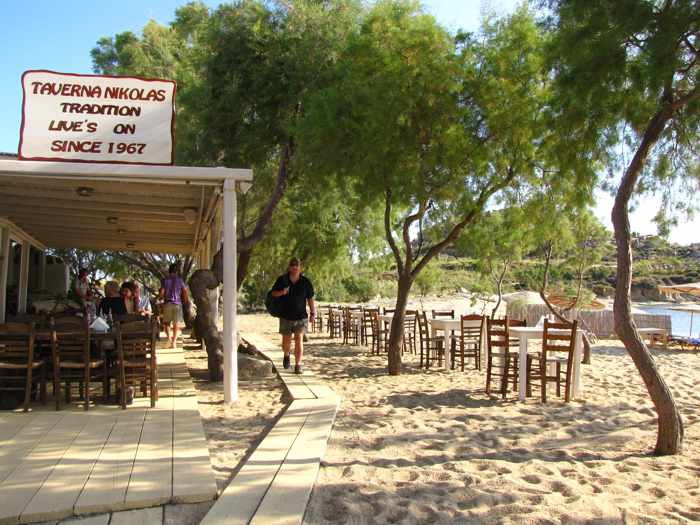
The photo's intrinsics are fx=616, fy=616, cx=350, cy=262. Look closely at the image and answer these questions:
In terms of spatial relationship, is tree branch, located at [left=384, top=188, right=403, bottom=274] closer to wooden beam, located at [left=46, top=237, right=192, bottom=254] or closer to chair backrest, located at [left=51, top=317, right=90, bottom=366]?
chair backrest, located at [left=51, top=317, right=90, bottom=366]

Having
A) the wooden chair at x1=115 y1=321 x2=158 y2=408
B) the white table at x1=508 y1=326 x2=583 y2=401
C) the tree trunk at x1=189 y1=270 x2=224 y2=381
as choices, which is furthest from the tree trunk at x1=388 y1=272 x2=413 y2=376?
the wooden chair at x1=115 y1=321 x2=158 y2=408

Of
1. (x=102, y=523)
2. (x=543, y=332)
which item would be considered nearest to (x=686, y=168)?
(x=543, y=332)

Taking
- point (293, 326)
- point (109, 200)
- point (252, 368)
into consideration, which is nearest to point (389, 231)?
point (293, 326)

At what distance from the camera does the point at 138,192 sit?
311 inches

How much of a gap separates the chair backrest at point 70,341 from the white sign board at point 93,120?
1.74 meters

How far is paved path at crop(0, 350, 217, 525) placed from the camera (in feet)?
11.8

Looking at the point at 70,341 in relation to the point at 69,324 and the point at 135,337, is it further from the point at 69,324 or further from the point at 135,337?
the point at 135,337

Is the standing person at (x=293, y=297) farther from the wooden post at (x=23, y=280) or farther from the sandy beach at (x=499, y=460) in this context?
the wooden post at (x=23, y=280)

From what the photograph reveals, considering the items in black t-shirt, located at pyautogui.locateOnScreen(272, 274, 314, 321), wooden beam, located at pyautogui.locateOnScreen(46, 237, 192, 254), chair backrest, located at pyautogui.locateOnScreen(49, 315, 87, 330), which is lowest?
chair backrest, located at pyautogui.locateOnScreen(49, 315, 87, 330)

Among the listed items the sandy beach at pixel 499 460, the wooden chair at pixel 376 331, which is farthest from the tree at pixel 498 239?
the sandy beach at pixel 499 460

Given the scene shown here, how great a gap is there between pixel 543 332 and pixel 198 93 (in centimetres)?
808

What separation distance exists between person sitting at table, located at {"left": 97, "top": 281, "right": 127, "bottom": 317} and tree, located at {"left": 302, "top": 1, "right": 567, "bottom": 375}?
4.14 metres

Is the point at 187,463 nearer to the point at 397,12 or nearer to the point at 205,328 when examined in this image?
the point at 205,328

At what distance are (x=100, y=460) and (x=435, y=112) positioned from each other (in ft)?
20.8
